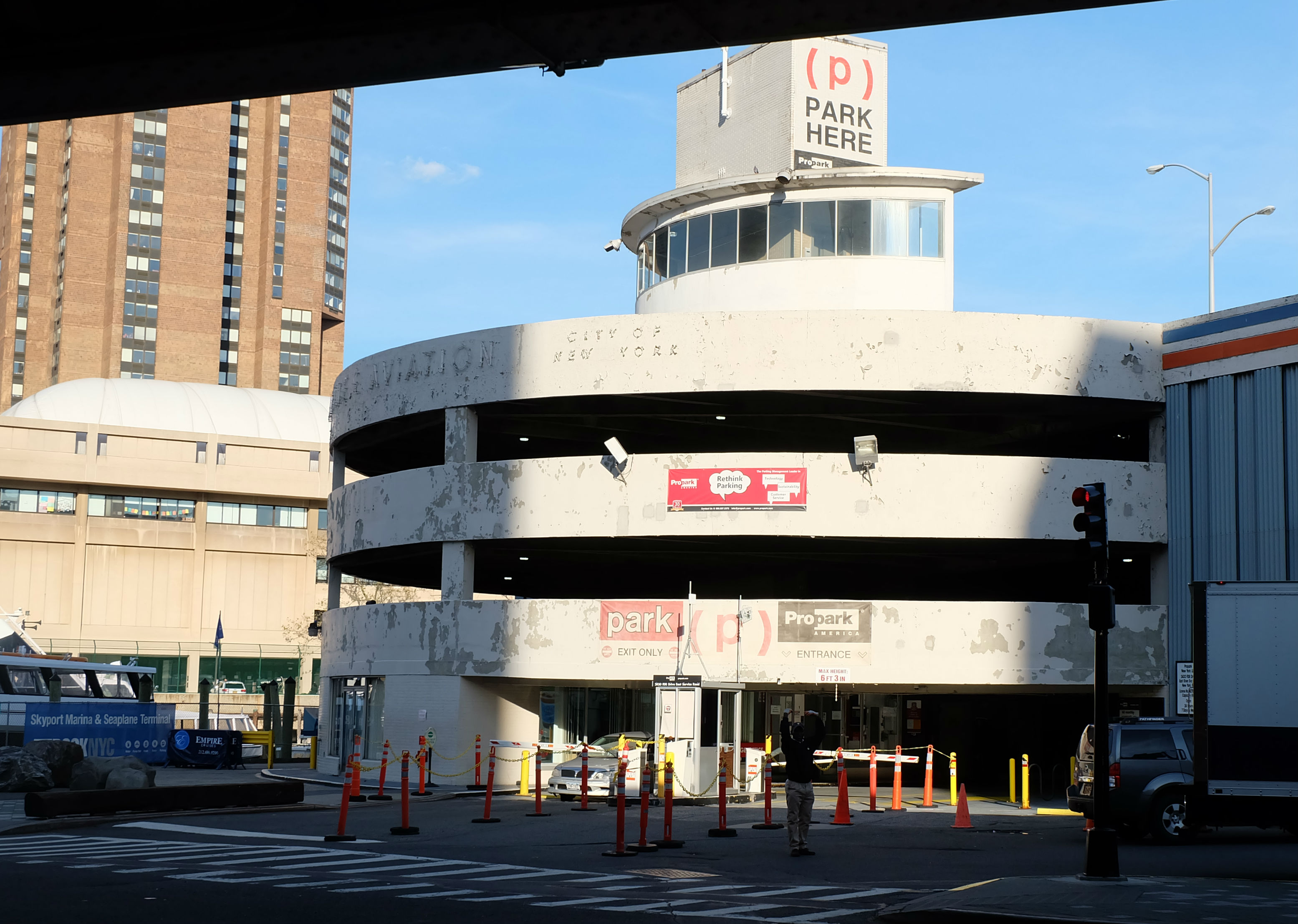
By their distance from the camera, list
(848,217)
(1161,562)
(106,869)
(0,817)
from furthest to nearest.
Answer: (848,217)
(1161,562)
(0,817)
(106,869)

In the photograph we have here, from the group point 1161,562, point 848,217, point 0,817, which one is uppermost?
point 848,217

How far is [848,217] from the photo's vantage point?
40.1 m

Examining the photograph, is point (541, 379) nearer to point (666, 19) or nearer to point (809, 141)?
point (809, 141)

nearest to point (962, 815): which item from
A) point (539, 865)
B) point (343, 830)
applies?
point (539, 865)

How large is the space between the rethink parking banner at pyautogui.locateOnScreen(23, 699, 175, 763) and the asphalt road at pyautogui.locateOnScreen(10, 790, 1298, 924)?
11069 millimetres

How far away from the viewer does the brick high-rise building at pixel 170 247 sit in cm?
14150

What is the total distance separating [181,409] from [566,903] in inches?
3738

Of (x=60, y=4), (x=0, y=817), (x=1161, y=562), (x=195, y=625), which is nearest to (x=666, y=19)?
(x=60, y=4)

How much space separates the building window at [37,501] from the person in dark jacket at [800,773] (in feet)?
263

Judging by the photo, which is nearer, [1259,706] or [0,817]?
[1259,706]

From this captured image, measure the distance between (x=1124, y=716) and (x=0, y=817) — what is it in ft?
78.6

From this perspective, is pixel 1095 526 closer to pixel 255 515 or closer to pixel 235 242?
pixel 255 515

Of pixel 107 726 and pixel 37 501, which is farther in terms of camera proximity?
pixel 37 501

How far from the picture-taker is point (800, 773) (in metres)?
20.2
